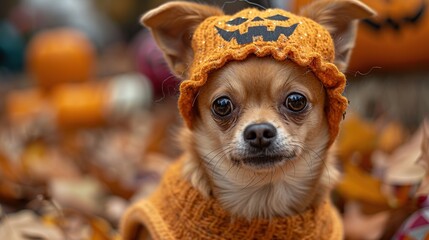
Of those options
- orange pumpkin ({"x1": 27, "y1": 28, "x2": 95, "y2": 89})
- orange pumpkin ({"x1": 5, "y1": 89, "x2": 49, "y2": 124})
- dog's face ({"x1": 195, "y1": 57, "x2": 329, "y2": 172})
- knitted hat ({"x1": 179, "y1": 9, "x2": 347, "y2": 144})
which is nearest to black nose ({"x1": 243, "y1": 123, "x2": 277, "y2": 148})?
dog's face ({"x1": 195, "y1": 57, "x2": 329, "y2": 172})

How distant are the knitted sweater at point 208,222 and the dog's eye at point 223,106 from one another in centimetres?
19

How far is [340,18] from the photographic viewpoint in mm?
1782

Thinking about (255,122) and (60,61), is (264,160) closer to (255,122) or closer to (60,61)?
(255,122)

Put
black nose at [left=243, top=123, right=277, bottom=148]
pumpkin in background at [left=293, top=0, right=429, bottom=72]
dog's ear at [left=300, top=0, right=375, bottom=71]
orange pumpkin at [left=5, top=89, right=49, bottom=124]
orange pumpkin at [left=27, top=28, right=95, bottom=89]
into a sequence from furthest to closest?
1. orange pumpkin at [left=27, top=28, right=95, bottom=89]
2. orange pumpkin at [left=5, top=89, right=49, bottom=124]
3. pumpkin in background at [left=293, top=0, right=429, bottom=72]
4. dog's ear at [left=300, top=0, right=375, bottom=71]
5. black nose at [left=243, top=123, right=277, bottom=148]

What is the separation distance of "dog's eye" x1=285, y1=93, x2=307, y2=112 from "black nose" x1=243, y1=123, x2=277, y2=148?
9cm

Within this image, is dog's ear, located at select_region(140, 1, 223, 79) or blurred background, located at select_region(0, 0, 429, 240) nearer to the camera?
dog's ear, located at select_region(140, 1, 223, 79)

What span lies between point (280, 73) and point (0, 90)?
4.26 meters

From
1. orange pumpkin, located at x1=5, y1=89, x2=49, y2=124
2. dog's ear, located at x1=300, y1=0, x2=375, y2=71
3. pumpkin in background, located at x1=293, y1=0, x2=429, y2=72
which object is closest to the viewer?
dog's ear, located at x1=300, y1=0, x2=375, y2=71

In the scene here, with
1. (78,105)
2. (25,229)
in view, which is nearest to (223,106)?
(25,229)

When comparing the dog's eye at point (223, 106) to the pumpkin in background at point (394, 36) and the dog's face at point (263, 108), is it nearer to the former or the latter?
the dog's face at point (263, 108)

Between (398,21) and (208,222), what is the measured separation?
1.66 metres

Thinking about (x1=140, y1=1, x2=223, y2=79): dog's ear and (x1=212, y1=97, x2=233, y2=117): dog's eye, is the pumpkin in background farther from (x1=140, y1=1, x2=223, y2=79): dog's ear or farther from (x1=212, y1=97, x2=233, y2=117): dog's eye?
(x1=212, y1=97, x2=233, y2=117): dog's eye

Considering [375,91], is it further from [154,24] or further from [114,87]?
[114,87]

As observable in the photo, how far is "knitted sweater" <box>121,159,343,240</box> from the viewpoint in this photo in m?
1.62
